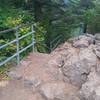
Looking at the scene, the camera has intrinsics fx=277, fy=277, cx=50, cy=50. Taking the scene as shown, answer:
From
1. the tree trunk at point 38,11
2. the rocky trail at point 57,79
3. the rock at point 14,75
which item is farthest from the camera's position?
the tree trunk at point 38,11

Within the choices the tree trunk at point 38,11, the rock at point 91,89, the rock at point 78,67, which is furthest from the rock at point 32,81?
the tree trunk at point 38,11

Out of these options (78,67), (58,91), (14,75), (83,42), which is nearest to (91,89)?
(58,91)

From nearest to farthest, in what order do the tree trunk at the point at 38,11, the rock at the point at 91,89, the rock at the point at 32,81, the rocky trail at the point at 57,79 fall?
the rock at the point at 91,89
the rocky trail at the point at 57,79
the rock at the point at 32,81
the tree trunk at the point at 38,11

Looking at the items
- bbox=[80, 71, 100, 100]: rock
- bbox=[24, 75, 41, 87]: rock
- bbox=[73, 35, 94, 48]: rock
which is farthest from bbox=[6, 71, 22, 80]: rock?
bbox=[73, 35, 94, 48]: rock

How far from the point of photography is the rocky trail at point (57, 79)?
5.16 meters

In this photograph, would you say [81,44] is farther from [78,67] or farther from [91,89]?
[91,89]

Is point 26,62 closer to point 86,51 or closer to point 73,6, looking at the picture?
point 86,51

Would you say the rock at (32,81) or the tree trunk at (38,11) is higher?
the tree trunk at (38,11)

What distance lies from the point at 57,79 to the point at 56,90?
60cm

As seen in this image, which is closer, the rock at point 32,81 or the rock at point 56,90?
the rock at point 56,90

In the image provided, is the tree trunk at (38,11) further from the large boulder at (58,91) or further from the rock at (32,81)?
the large boulder at (58,91)

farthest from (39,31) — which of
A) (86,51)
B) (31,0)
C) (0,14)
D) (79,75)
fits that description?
(79,75)

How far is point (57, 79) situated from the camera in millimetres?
5906

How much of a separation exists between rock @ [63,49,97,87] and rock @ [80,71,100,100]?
43 cm
